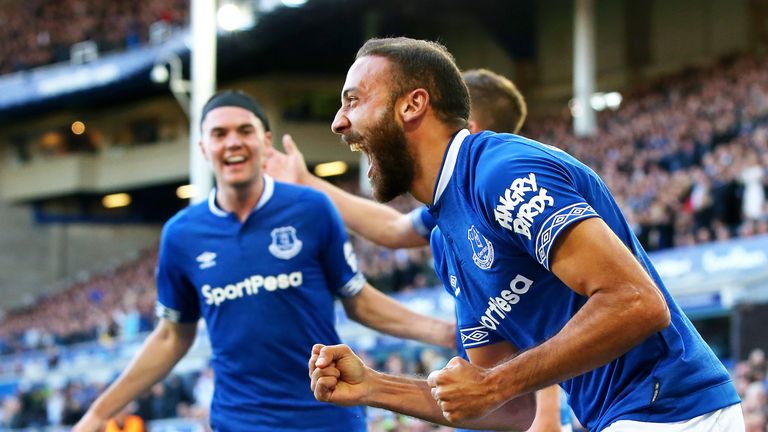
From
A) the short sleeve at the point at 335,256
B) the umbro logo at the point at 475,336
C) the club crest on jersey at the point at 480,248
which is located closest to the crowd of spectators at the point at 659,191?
the short sleeve at the point at 335,256

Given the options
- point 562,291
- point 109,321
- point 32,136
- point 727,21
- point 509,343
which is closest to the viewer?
point 562,291

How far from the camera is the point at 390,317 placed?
5.26m

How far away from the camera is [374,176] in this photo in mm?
3164

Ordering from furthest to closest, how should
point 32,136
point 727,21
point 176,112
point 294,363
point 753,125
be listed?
point 32,136, point 176,112, point 727,21, point 753,125, point 294,363

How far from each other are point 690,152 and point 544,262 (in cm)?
1487

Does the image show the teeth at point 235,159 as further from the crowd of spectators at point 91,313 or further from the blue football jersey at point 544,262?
the crowd of spectators at point 91,313

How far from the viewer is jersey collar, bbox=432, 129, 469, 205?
3.08 metres

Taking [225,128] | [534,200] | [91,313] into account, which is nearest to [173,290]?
[225,128]

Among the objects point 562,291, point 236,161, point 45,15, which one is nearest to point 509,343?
point 562,291

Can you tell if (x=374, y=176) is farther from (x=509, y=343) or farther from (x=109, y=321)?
(x=109, y=321)

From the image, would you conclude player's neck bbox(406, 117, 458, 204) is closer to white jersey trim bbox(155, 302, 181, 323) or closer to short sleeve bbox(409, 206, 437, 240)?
short sleeve bbox(409, 206, 437, 240)

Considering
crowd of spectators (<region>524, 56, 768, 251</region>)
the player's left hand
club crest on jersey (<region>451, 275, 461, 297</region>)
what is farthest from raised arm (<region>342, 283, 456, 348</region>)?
crowd of spectators (<region>524, 56, 768, 251</region>)

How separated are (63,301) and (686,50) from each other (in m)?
22.3

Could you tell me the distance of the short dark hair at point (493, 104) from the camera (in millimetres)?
4867
